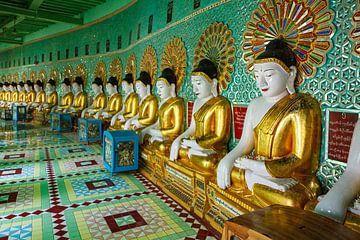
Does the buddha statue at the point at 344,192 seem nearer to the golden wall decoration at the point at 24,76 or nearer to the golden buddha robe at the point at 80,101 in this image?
the golden buddha robe at the point at 80,101

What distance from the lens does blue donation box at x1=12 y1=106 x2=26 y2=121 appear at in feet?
35.2

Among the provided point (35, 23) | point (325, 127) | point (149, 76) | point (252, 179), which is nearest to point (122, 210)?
point (252, 179)

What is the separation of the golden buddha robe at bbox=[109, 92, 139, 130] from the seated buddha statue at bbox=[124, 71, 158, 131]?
0.64 meters

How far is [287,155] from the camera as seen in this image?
2348 millimetres

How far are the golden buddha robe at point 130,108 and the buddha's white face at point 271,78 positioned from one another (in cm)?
381

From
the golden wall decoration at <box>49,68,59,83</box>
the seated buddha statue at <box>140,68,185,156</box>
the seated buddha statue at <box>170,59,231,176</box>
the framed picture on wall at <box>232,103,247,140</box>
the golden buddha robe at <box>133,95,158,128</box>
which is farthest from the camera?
the golden wall decoration at <box>49,68,59,83</box>

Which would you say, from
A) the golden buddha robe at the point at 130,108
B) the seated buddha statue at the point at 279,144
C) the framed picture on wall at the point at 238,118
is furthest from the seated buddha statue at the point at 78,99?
the seated buddha statue at the point at 279,144

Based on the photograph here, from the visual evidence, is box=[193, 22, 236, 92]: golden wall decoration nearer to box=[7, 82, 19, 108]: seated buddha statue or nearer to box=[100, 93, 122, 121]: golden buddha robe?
box=[100, 93, 122, 121]: golden buddha robe

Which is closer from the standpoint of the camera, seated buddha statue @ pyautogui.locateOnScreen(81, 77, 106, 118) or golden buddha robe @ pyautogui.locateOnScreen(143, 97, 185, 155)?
golden buddha robe @ pyautogui.locateOnScreen(143, 97, 185, 155)

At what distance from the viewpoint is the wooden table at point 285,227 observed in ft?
3.75

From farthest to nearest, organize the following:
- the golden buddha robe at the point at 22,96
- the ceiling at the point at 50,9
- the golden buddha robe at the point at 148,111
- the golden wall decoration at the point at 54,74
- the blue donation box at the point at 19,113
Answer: the golden buddha robe at the point at 22,96, the blue donation box at the point at 19,113, the golden wall decoration at the point at 54,74, the ceiling at the point at 50,9, the golden buddha robe at the point at 148,111

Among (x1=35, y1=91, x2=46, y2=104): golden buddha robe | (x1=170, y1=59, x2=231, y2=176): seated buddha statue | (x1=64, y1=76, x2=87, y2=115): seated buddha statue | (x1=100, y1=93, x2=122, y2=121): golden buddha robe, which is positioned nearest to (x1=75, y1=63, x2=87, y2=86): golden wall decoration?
(x1=64, y1=76, x2=87, y2=115): seated buddha statue

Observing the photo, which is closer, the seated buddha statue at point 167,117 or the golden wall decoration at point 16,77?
the seated buddha statue at point 167,117

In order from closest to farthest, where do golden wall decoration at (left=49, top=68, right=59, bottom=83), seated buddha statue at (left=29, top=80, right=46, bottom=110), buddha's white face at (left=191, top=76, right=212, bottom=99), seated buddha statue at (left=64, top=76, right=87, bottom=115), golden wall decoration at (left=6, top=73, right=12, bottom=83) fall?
buddha's white face at (left=191, top=76, right=212, bottom=99)
seated buddha statue at (left=64, top=76, right=87, bottom=115)
golden wall decoration at (left=49, top=68, right=59, bottom=83)
seated buddha statue at (left=29, top=80, right=46, bottom=110)
golden wall decoration at (left=6, top=73, right=12, bottom=83)
